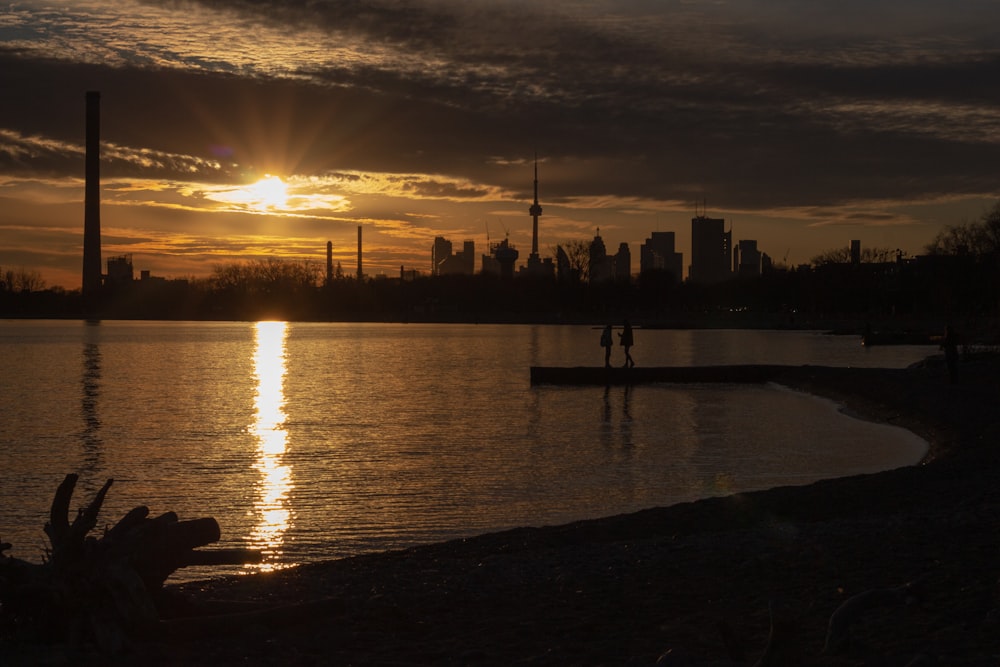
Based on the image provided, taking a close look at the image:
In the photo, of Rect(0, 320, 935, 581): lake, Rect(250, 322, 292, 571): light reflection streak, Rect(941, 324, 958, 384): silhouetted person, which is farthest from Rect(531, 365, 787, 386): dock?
Rect(941, 324, 958, 384): silhouetted person

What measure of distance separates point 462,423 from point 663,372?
1751 cm

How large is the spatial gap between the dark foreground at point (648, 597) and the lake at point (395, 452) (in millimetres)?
2950

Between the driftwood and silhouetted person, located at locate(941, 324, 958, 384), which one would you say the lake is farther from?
silhouetted person, located at locate(941, 324, 958, 384)

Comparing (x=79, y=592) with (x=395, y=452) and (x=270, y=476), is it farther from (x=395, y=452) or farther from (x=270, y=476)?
(x=395, y=452)

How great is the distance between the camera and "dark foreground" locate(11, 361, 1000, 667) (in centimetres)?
848

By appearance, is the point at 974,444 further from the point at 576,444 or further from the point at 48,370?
the point at 48,370

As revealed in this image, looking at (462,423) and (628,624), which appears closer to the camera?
(628,624)

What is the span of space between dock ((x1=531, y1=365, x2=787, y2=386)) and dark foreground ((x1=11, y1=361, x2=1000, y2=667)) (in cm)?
3335

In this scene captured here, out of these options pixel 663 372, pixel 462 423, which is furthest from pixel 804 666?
pixel 663 372

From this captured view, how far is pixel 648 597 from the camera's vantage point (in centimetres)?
1039

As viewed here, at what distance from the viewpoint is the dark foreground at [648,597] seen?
27.8 feet

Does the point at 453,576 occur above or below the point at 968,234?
below

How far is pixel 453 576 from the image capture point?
38.5ft

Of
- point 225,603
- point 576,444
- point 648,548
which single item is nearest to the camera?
point 225,603
